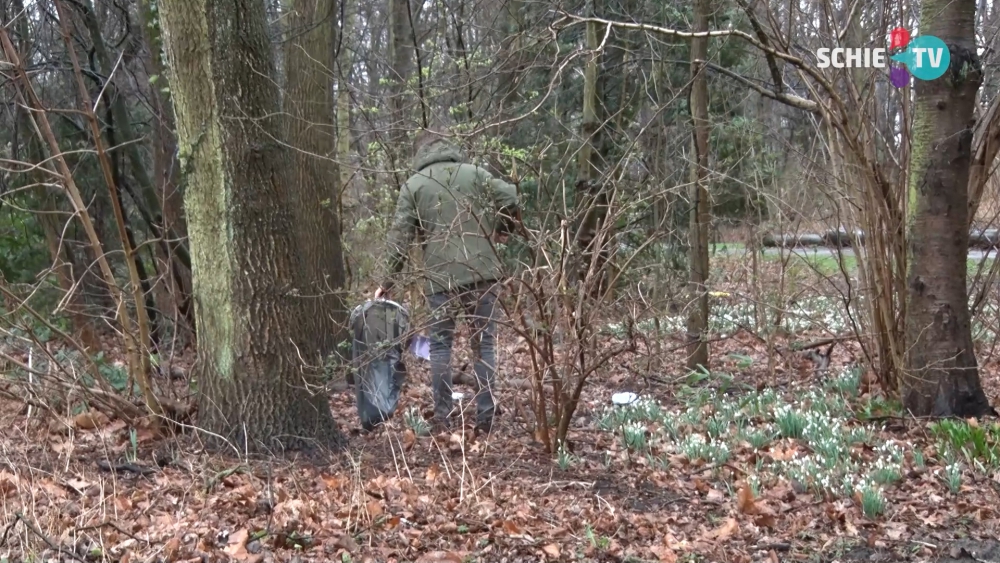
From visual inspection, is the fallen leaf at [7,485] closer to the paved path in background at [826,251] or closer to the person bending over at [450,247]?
the person bending over at [450,247]

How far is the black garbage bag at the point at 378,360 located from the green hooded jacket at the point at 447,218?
20 centimetres

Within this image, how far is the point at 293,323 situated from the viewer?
5305mm

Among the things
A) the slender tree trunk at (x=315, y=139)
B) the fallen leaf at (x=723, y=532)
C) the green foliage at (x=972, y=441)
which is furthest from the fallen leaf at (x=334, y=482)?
the green foliage at (x=972, y=441)

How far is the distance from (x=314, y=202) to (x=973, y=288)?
213 inches

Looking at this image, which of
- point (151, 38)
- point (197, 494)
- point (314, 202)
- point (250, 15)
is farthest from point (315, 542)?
point (151, 38)

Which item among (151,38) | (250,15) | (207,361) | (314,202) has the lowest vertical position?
(207,361)

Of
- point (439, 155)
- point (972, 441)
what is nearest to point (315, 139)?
point (439, 155)

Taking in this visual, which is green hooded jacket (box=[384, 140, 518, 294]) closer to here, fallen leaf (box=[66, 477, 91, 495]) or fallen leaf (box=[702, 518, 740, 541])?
fallen leaf (box=[702, 518, 740, 541])

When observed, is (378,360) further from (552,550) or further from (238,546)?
(552,550)

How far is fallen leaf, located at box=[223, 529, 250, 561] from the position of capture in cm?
383

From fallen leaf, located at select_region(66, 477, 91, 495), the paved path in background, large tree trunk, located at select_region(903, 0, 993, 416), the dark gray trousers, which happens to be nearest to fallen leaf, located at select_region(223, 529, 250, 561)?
fallen leaf, located at select_region(66, 477, 91, 495)

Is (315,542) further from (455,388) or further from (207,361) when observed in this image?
(455,388)

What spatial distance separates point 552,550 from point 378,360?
2.25 metres

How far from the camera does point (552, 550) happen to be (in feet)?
13.3
